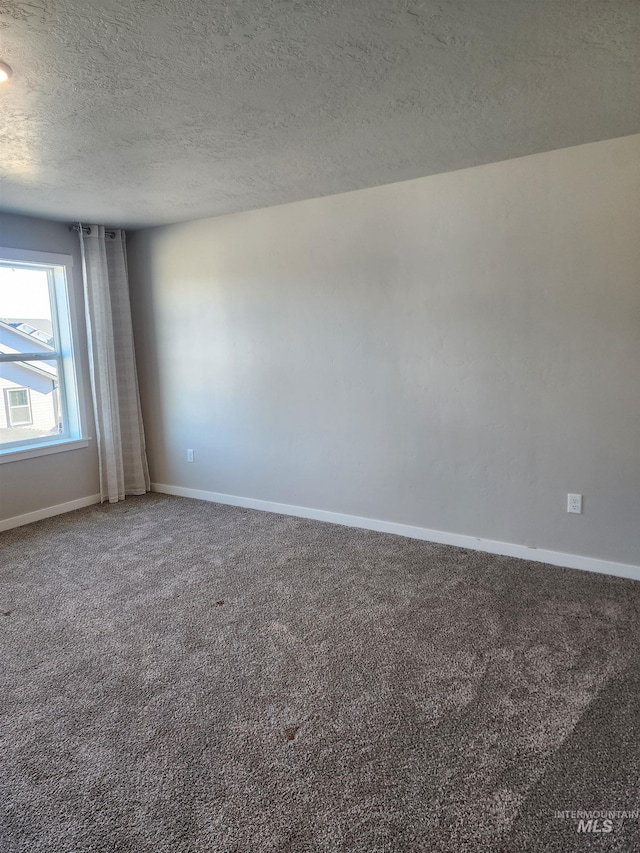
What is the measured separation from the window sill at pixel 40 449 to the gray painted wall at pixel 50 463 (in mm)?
36

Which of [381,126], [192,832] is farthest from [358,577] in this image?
[381,126]

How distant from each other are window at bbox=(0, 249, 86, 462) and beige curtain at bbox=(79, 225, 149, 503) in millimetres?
178

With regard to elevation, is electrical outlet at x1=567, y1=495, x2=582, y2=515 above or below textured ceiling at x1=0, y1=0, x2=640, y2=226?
below

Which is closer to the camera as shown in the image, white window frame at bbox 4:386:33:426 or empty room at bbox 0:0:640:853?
empty room at bbox 0:0:640:853

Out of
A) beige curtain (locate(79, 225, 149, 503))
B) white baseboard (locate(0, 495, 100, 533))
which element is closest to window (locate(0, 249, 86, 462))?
beige curtain (locate(79, 225, 149, 503))

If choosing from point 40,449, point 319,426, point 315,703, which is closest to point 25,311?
point 40,449

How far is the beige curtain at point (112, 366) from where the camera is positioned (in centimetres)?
455

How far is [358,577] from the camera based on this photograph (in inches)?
125

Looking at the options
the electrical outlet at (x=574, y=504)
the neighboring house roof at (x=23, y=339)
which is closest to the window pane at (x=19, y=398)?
the neighboring house roof at (x=23, y=339)

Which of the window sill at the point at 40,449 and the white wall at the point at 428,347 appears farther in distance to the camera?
the window sill at the point at 40,449

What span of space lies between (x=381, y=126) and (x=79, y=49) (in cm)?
132

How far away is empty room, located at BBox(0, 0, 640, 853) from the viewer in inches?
66.2

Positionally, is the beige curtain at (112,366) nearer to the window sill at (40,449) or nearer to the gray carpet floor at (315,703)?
the window sill at (40,449)

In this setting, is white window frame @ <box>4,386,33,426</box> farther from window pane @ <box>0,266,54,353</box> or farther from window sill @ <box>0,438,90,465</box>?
window pane @ <box>0,266,54,353</box>
